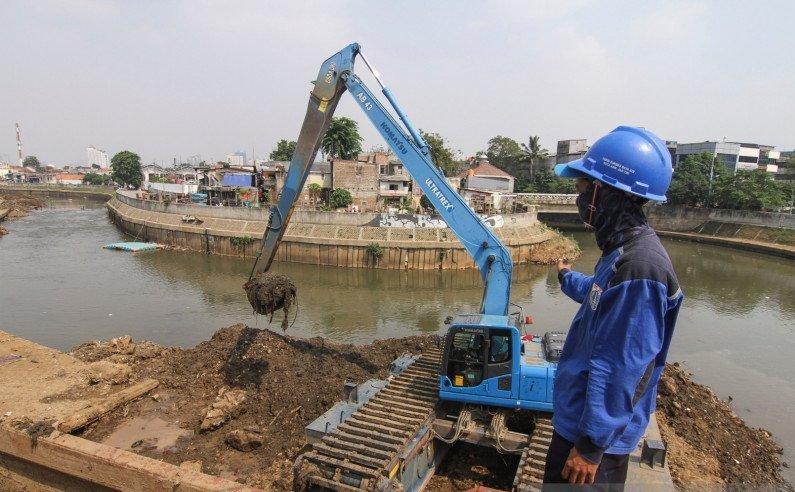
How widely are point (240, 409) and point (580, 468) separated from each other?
22.0ft

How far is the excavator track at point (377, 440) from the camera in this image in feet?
15.0

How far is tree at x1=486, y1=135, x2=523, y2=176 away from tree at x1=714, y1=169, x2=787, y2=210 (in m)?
24.3

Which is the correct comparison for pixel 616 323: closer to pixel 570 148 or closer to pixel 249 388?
pixel 249 388

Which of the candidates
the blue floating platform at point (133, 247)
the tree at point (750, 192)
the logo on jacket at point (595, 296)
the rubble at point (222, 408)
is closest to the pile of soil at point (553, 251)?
the tree at point (750, 192)


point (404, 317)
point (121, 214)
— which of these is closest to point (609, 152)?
point (404, 317)

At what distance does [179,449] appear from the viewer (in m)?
6.62

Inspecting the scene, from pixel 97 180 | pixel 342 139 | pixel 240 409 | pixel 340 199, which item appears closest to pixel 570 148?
pixel 342 139

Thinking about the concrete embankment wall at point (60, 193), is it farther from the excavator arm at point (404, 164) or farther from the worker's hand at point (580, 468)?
the worker's hand at point (580, 468)

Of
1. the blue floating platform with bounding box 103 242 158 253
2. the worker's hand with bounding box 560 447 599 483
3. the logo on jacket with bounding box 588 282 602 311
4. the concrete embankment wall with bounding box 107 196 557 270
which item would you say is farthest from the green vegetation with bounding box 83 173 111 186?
the worker's hand with bounding box 560 447 599 483

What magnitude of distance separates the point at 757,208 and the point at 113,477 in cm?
4091

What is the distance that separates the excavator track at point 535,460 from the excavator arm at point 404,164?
154 cm

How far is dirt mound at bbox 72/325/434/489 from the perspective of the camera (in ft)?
21.0

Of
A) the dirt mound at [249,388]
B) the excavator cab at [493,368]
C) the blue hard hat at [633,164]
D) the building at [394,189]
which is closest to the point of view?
the blue hard hat at [633,164]

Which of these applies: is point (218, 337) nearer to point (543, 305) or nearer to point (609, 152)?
point (609, 152)
